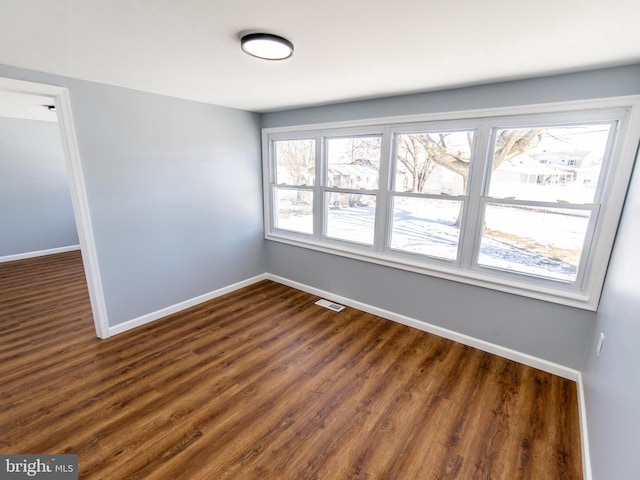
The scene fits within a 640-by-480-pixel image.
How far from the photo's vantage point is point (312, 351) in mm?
2676

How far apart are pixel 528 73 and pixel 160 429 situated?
348 centimetres

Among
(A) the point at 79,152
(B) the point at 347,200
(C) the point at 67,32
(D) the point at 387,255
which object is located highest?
(C) the point at 67,32

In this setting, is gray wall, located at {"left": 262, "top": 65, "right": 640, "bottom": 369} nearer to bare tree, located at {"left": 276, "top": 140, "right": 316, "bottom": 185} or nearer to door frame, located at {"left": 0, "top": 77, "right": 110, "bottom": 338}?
bare tree, located at {"left": 276, "top": 140, "right": 316, "bottom": 185}

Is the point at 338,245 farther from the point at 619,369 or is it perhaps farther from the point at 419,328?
the point at 619,369

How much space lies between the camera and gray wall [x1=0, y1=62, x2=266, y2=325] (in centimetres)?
259

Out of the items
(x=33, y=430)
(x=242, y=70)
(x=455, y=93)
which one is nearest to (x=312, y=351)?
(x=33, y=430)

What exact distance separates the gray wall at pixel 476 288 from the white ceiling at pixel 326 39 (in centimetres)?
14

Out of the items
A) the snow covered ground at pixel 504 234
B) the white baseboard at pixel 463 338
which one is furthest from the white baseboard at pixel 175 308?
the snow covered ground at pixel 504 234

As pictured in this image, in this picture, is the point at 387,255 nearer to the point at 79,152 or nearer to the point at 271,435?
the point at 271,435

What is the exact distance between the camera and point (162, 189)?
3055 mm

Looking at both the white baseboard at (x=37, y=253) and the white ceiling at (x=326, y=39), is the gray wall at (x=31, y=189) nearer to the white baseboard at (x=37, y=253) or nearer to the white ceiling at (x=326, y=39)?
the white baseboard at (x=37, y=253)

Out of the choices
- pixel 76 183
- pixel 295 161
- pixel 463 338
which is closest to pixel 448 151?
pixel 463 338

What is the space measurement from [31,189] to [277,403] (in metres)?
6.05
